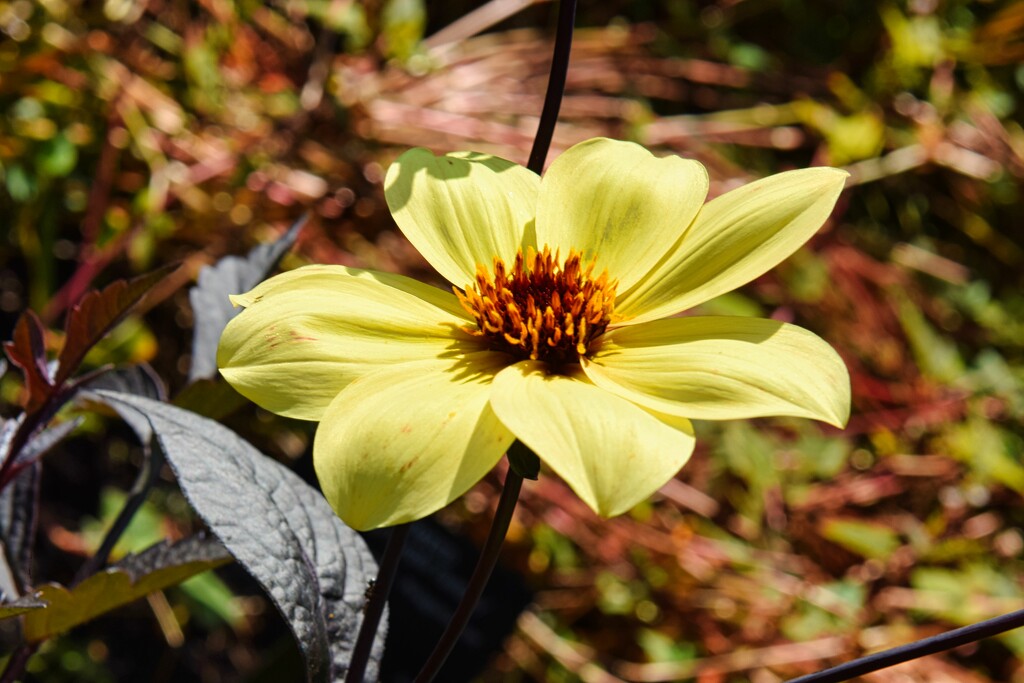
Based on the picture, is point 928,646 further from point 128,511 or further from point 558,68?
point 128,511

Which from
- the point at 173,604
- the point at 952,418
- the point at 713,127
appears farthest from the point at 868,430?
the point at 173,604

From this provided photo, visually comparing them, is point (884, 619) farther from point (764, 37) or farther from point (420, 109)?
point (764, 37)

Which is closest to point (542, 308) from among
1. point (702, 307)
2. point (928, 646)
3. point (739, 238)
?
point (739, 238)

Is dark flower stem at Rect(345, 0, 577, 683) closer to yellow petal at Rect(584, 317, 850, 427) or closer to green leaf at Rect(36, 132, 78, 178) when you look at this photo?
yellow petal at Rect(584, 317, 850, 427)

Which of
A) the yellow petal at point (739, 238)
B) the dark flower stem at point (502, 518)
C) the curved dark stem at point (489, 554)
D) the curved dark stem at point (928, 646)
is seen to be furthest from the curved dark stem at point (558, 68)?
the curved dark stem at point (928, 646)

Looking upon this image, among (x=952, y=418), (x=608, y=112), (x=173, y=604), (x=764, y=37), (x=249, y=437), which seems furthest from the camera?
(x=764, y=37)
